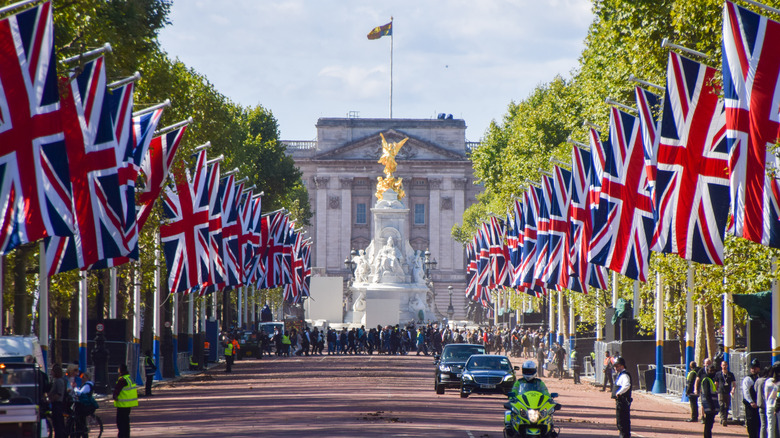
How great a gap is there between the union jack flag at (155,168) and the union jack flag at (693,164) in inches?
522

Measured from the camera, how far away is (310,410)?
29.1 metres

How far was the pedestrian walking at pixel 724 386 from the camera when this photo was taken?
1070 inches

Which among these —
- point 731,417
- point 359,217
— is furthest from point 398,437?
point 359,217

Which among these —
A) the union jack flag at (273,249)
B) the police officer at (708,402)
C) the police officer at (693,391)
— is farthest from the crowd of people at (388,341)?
the police officer at (708,402)

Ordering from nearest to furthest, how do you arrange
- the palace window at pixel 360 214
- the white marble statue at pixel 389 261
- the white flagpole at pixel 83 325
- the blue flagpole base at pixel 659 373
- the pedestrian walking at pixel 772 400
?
the pedestrian walking at pixel 772 400 → the white flagpole at pixel 83 325 → the blue flagpole base at pixel 659 373 → the white marble statue at pixel 389 261 → the palace window at pixel 360 214

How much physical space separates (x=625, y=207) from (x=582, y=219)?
6.77 m

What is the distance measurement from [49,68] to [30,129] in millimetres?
1033

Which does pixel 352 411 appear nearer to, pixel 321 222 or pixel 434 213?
pixel 321 222

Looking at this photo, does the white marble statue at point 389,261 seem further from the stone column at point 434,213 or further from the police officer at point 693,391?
the police officer at point 693,391

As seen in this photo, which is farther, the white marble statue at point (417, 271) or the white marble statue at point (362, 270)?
the white marble statue at point (362, 270)

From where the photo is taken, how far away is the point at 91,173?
24609 millimetres

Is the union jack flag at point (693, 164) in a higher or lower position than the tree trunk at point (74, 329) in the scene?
higher

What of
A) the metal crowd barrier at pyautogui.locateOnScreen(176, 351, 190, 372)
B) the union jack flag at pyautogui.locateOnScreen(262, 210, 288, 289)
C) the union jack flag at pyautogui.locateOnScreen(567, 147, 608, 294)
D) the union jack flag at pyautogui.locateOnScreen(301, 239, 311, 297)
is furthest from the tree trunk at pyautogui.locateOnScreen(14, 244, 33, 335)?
the union jack flag at pyautogui.locateOnScreen(301, 239, 311, 297)

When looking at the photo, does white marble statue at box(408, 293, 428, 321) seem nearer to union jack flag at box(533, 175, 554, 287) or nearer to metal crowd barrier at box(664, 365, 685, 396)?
union jack flag at box(533, 175, 554, 287)
